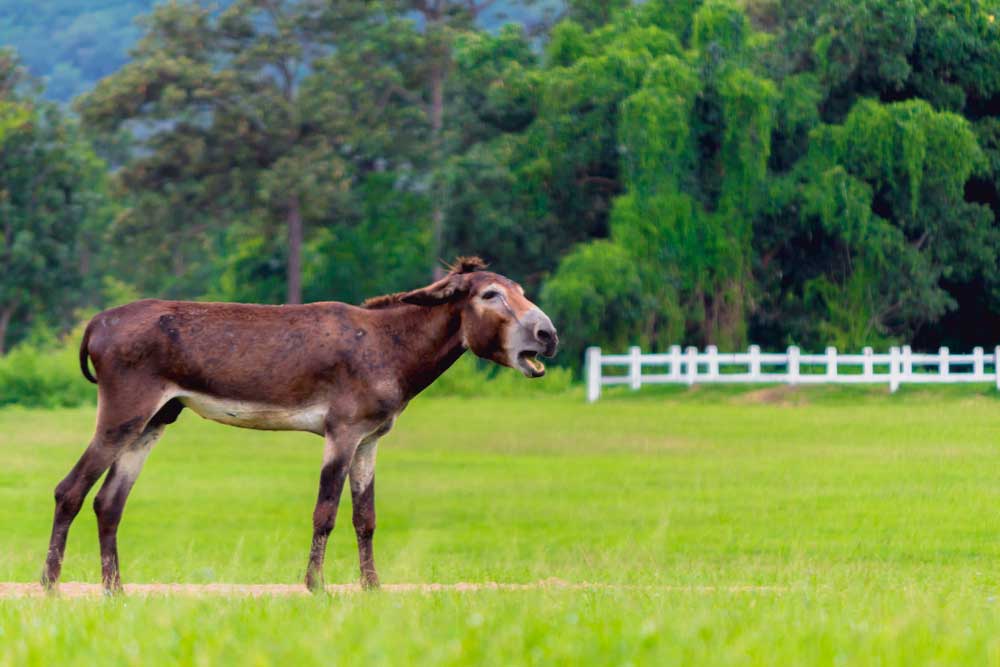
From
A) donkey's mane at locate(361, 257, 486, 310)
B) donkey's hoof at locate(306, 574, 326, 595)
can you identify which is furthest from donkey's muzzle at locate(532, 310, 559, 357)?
donkey's hoof at locate(306, 574, 326, 595)

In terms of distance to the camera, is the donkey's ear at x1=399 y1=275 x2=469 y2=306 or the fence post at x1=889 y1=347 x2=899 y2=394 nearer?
the donkey's ear at x1=399 y1=275 x2=469 y2=306

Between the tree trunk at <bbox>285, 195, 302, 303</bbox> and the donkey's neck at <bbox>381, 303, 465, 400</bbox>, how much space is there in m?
48.5

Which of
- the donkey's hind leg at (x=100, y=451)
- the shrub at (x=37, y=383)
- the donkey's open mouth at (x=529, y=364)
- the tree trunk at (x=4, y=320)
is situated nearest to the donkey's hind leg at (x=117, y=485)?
the donkey's hind leg at (x=100, y=451)

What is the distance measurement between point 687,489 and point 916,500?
283 centimetres

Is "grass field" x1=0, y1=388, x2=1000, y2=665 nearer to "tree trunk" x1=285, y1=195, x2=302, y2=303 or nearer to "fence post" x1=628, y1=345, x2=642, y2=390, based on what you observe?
"fence post" x1=628, y1=345, x2=642, y2=390

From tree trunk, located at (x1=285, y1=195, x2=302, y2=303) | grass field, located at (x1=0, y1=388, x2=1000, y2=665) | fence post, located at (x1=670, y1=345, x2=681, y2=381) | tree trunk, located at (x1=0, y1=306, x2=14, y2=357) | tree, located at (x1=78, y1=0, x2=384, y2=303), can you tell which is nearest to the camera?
grass field, located at (x1=0, y1=388, x2=1000, y2=665)

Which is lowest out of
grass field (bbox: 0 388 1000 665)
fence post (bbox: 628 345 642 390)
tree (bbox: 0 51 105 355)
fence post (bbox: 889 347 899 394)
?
tree (bbox: 0 51 105 355)

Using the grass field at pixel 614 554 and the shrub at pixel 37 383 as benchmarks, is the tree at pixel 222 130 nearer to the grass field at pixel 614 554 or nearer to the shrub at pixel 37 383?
the shrub at pixel 37 383

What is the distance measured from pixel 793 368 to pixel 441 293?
27.2 m

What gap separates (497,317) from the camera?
984 centimetres

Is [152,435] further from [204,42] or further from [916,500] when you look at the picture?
[204,42]

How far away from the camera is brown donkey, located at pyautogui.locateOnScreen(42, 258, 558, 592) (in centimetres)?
973

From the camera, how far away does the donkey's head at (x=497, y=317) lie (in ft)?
31.9

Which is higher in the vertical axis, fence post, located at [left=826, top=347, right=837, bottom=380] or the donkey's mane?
the donkey's mane
